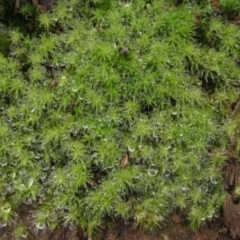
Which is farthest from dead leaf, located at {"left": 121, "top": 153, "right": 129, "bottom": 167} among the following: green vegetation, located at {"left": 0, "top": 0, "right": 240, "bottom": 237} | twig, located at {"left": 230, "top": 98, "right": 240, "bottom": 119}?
twig, located at {"left": 230, "top": 98, "right": 240, "bottom": 119}

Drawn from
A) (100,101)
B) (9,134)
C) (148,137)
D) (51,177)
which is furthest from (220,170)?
(9,134)

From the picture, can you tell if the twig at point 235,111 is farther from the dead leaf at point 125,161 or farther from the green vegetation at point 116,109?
the dead leaf at point 125,161

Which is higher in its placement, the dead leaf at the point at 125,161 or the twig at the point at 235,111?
the twig at the point at 235,111

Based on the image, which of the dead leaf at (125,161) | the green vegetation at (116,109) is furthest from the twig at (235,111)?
the dead leaf at (125,161)

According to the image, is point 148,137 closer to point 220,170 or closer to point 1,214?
point 220,170

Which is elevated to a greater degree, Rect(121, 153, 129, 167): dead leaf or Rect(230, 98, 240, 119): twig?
Rect(230, 98, 240, 119): twig

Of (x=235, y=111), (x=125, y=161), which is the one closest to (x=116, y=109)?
(x=125, y=161)

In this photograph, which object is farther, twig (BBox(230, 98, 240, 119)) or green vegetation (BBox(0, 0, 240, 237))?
twig (BBox(230, 98, 240, 119))

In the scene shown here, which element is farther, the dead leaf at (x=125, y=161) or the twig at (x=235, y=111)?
the twig at (x=235, y=111)

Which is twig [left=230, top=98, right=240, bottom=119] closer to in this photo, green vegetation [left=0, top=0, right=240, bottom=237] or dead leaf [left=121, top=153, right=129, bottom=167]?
green vegetation [left=0, top=0, right=240, bottom=237]
